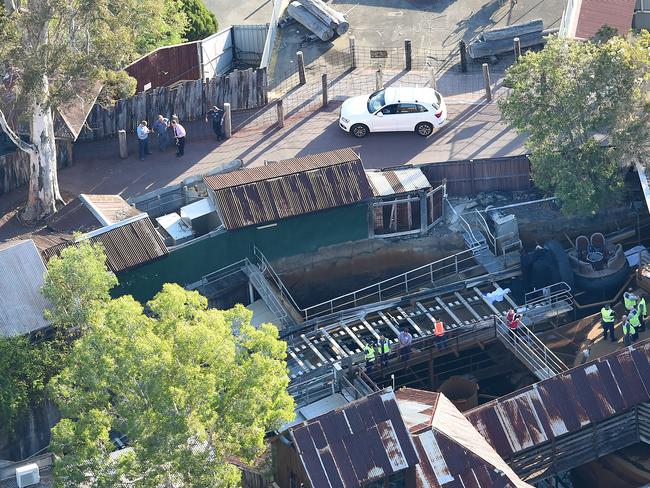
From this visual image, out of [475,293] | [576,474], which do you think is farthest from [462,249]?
[576,474]

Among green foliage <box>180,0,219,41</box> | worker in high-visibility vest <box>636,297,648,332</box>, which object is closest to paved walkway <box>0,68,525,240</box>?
worker in high-visibility vest <box>636,297,648,332</box>

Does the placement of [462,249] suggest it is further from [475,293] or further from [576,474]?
[576,474]

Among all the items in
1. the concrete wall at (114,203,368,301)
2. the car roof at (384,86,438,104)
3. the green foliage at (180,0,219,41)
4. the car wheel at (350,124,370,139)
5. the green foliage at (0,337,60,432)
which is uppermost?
the green foliage at (180,0,219,41)

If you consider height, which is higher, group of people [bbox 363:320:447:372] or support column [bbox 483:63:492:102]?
support column [bbox 483:63:492:102]

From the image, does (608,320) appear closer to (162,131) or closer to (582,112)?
(582,112)

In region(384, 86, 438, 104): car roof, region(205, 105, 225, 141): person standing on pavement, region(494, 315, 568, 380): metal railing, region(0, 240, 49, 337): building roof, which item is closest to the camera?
region(0, 240, 49, 337): building roof

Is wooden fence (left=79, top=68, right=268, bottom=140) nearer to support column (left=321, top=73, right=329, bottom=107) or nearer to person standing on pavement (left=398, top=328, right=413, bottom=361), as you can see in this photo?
support column (left=321, top=73, right=329, bottom=107)

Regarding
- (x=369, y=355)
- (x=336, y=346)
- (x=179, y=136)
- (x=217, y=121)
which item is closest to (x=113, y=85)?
(x=179, y=136)
